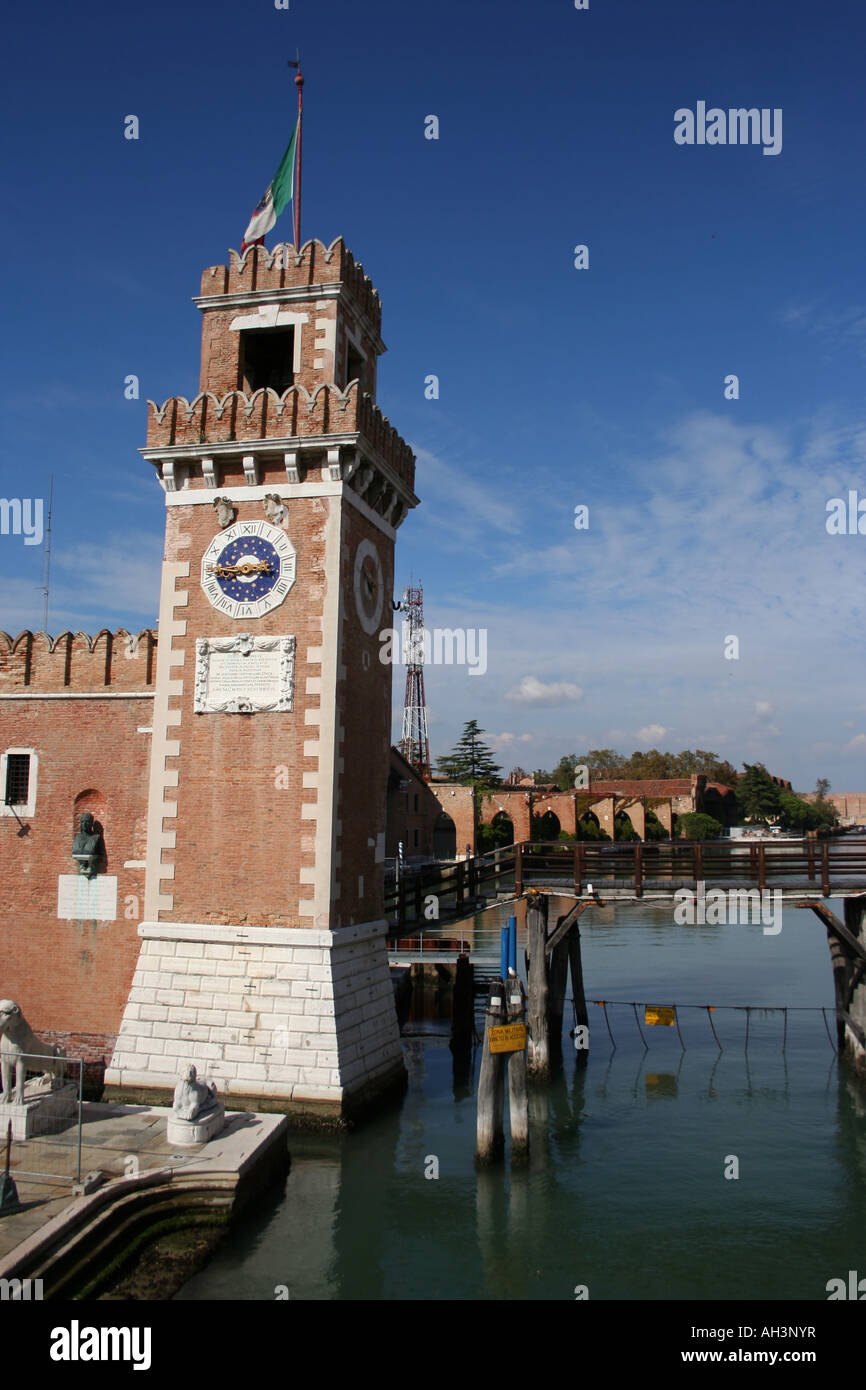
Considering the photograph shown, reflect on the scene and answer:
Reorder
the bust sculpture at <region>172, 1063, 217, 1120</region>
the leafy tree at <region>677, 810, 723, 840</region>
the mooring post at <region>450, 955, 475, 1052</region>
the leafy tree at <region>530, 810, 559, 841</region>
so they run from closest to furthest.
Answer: the bust sculpture at <region>172, 1063, 217, 1120</region>, the mooring post at <region>450, 955, 475, 1052</region>, the leafy tree at <region>530, 810, 559, 841</region>, the leafy tree at <region>677, 810, 723, 840</region>

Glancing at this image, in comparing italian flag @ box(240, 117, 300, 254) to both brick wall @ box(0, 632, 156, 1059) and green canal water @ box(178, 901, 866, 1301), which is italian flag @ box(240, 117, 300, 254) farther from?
green canal water @ box(178, 901, 866, 1301)

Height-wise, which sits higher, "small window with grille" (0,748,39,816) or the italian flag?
the italian flag

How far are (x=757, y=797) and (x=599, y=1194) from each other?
12673cm

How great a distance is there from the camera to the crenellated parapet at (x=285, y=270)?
18.6m

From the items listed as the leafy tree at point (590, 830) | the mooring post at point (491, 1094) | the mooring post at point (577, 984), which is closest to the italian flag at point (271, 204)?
the mooring post at point (491, 1094)

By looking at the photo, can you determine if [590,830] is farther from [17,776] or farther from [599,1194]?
[599,1194]

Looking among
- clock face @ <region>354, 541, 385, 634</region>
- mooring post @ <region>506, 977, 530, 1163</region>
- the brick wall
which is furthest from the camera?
the brick wall

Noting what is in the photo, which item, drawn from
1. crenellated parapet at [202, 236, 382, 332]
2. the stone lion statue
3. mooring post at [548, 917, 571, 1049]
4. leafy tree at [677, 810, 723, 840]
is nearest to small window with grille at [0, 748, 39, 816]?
the stone lion statue

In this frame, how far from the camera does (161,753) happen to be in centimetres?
1806

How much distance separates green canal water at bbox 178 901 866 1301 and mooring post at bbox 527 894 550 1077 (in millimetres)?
596

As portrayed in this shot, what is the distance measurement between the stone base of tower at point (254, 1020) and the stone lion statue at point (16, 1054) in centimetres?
300

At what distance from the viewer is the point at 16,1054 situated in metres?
12.9

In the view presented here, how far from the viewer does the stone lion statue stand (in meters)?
13.0

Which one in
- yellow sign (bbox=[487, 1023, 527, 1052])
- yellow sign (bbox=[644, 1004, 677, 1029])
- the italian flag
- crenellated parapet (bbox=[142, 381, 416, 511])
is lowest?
yellow sign (bbox=[644, 1004, 677, 1029])
